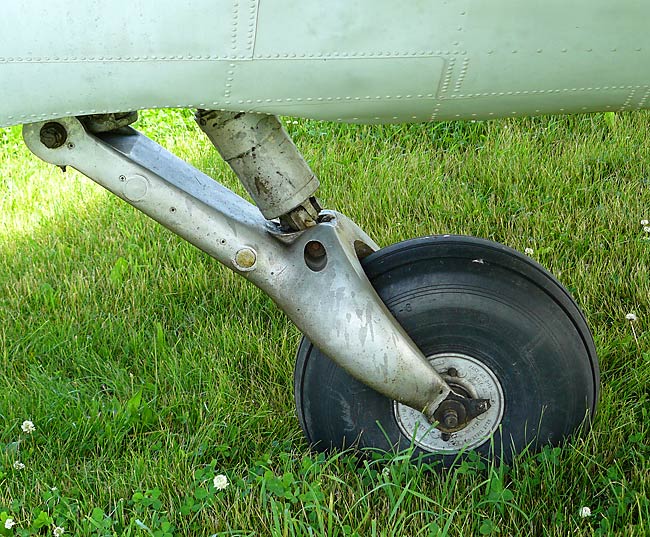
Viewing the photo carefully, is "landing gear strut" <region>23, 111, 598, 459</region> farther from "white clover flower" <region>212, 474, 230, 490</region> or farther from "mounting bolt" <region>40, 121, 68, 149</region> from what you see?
"white clover flower" <region>212, 474, 230, 490</region>

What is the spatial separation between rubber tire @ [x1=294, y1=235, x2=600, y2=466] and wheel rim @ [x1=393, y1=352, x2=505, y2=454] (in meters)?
0.02

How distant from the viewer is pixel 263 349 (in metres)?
3.10

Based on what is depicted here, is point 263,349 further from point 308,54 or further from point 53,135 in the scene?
point 308,54

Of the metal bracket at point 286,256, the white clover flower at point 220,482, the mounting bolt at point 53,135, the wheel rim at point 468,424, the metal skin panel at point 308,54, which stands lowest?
the white clover flower at point 220,482

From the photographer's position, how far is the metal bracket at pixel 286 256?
2.22m

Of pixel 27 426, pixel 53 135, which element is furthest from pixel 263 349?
pixel 53 135

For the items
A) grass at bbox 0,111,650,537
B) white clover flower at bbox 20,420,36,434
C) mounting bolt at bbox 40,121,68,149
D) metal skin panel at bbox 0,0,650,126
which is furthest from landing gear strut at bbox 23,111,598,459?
white clover flower at bbox 20,420,36,434

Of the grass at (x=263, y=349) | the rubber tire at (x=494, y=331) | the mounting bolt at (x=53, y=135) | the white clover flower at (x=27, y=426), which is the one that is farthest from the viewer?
the white clover flower at (x=27, y=426)

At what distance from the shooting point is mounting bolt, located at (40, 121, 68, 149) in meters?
2.17

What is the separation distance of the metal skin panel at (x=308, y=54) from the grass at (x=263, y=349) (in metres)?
0.97

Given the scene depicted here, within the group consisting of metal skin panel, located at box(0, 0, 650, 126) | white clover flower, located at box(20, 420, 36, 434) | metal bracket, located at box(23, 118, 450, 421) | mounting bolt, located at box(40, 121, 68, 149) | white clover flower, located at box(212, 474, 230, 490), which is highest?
metal skin panel, located at box(0, 0, 650, 126)

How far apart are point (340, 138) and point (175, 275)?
5.72 ft

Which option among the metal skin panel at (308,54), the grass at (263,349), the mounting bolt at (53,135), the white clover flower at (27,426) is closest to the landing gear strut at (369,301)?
the mounting bolt at (53,135)

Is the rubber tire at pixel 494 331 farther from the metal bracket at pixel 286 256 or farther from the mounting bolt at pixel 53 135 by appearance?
the mounting bolt at pixel 53 135
